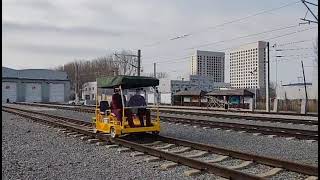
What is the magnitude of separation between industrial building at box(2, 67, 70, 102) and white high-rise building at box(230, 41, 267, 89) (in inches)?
1716

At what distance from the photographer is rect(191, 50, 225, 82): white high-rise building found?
276 feet

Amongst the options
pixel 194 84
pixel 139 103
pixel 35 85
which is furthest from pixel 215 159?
pixel 35 85

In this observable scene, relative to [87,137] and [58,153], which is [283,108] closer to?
[87,137]

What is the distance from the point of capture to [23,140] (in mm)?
15359

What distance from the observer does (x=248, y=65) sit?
224ft

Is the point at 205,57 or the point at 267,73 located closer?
the point at 267,73

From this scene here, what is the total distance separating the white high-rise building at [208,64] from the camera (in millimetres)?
84131

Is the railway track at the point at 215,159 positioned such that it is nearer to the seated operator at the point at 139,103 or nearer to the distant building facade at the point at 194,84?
the seated operator at the point at 139,103

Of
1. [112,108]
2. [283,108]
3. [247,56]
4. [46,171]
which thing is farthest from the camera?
[247,56]

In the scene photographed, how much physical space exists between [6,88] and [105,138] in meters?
85.4

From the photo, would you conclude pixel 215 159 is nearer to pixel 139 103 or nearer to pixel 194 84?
pixel 139 103

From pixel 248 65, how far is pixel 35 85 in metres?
55.9

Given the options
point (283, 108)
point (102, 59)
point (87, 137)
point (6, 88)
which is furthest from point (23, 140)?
point (102, 59)

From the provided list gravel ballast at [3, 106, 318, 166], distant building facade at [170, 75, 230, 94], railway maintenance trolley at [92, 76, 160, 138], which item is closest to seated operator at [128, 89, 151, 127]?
railway maintenance trolley at [92, 76, 160, 138]
